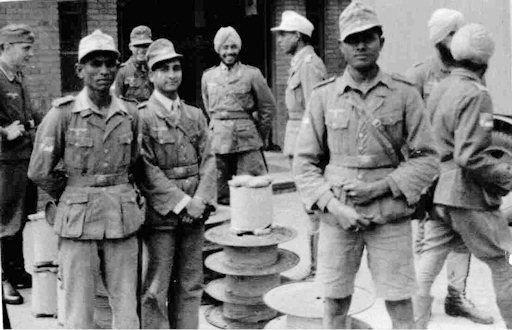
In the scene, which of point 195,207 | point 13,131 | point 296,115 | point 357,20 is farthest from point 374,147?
point 13,131

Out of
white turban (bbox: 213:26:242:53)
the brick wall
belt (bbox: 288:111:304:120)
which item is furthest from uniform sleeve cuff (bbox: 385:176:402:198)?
the brick wall

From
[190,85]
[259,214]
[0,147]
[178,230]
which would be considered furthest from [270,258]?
[190,85]

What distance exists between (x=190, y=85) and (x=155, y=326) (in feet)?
27.1

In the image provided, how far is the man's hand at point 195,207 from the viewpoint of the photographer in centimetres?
497

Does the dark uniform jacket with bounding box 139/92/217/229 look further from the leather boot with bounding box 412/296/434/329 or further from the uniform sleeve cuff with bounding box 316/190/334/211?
the leather boot with bounding box 412/296/434/329

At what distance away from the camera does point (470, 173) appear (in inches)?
195

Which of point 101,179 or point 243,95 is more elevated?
point 243,95

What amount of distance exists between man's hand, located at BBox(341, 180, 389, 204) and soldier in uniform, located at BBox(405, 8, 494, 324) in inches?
51.6

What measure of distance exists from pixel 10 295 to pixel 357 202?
352cm

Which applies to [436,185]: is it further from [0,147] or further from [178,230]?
[0,147]

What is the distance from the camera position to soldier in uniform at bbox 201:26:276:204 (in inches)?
312

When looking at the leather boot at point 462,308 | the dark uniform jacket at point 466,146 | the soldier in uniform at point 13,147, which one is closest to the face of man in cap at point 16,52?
the soldier in uniform at point 13,147

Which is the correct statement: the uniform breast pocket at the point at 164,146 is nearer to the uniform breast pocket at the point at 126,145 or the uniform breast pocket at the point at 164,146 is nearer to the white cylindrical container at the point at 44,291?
the uniform breast pocket at the point at 126,145

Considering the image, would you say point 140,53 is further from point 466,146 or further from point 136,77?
point 466,146
